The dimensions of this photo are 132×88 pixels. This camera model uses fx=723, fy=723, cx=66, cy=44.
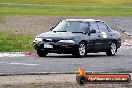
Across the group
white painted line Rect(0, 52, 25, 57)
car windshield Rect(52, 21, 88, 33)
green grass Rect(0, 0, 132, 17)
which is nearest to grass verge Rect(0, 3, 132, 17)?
green grass Rect(0, 0, 132, 17)

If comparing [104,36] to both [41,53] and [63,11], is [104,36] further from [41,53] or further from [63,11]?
[63,11]

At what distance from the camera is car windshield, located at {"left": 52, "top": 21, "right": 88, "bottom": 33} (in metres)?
25.3

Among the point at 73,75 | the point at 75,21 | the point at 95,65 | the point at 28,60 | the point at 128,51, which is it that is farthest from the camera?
the point at 128,51

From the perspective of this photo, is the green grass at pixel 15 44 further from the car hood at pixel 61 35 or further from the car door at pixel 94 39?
the car door at pixel 94 39

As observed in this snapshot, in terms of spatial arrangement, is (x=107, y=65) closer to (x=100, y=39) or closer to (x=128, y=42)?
(x=100, y=39)

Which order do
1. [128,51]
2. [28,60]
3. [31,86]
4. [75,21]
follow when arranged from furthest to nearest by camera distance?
1. [128,51]
2. [75,21]
3. [28,60]
4. [31,86]

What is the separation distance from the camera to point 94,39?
25609mm

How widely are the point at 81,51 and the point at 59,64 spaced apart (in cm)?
362

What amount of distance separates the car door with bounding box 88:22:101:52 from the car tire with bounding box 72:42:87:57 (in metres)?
0.42

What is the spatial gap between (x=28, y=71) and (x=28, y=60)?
4.18 metres

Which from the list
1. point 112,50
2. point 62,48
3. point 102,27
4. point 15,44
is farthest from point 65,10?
point 62,48

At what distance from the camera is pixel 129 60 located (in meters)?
23.0

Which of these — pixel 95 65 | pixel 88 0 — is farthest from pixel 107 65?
pixel 88 0

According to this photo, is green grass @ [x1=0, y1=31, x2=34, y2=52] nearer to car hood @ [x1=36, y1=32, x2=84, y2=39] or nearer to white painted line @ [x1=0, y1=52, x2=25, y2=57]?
white painted line @ [x1=0, y1=52, x2=25, y2=57]
